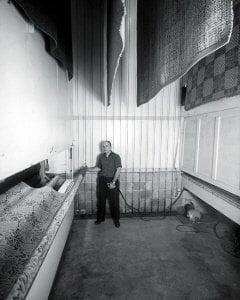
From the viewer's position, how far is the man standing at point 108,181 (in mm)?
4008

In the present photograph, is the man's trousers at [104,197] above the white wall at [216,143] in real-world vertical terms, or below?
below

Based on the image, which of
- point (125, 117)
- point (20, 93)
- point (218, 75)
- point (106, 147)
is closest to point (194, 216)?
point (106, 147)

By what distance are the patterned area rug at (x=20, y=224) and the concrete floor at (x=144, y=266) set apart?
4.30 ft

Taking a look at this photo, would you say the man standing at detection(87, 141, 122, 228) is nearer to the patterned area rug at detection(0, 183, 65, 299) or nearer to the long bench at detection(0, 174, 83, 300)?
the long bench at detection(0, 174, 83, 300)

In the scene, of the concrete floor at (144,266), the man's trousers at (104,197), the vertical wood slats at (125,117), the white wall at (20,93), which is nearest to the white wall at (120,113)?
the vertical wood slats at (125,117)

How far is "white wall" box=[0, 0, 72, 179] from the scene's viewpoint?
2.69 ft

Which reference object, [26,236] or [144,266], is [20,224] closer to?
[26,236]

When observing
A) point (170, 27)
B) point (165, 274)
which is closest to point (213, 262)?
point (165, 274)

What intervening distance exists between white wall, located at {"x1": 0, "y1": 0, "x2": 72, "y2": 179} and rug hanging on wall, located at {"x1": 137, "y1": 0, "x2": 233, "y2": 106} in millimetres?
759

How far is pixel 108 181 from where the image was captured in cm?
409

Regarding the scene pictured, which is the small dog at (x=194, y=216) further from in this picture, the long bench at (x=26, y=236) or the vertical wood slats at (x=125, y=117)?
the long bench at (x=26, y=236)

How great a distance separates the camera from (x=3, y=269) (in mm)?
860

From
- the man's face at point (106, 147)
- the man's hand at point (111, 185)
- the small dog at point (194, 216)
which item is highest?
Answer: the man's face at point (106, 147)

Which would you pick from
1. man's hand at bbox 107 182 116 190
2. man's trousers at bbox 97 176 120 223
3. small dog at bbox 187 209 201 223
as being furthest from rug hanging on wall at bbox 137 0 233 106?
small dog at bbox 187 209 201 223
